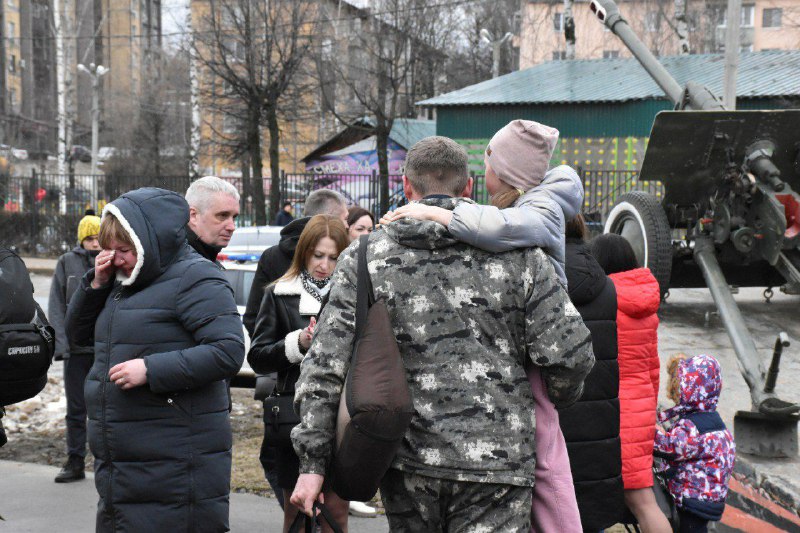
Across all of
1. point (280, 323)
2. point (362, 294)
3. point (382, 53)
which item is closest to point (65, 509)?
point (280, 323)

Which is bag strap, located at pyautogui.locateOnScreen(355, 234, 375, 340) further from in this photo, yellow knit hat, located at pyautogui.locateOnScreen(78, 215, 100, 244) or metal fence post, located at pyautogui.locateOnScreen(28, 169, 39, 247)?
metal fence post, located at pyautogui.locateOnScreen(28, 169, 39, 247)

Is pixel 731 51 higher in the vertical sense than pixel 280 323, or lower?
higher

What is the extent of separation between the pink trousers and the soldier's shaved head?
58cm

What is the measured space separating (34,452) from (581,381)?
559cm

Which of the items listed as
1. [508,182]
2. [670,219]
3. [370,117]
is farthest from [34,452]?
[370,117]

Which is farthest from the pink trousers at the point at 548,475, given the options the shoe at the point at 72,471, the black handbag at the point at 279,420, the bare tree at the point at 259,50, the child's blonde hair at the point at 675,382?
the bare tree at the point at 259,50

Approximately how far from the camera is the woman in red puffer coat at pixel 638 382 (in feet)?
13.7

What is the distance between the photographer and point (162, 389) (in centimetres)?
339

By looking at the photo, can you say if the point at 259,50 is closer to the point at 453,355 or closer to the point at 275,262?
the point at 275,262

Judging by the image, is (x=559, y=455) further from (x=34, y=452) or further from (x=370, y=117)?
(x=370, y=117)

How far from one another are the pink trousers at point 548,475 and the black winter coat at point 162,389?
118cm

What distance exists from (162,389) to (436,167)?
4.11 feet

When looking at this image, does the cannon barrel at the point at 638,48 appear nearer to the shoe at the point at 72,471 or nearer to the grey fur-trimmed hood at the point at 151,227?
the shoe at the point at 72,471

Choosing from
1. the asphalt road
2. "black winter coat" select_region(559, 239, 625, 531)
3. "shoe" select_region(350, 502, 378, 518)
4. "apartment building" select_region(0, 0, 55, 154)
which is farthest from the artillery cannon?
"apartment building" select_region(0, 0, 55, 154)
